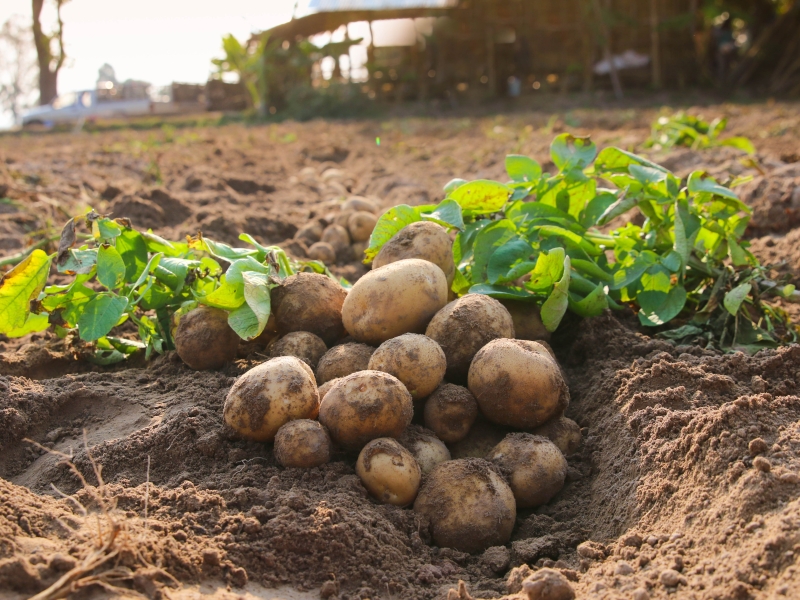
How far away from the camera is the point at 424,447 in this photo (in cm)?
224

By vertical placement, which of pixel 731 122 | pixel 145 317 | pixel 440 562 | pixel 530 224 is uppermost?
pixel 731 122

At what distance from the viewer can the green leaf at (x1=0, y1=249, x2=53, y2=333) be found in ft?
8.64

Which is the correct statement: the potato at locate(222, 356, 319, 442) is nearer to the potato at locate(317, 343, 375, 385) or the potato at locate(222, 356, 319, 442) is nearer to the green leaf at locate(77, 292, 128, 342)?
the potato at locate(317, 343, 375, 385)

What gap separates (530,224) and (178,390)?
158 centimetres

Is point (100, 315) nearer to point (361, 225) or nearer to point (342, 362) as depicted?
point (342, 362)

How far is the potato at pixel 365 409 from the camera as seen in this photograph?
2.11 meters

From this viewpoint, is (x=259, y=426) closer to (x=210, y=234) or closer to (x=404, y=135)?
(x=210, y=234)

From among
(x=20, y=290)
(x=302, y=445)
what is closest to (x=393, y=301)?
(x=302, y=445)

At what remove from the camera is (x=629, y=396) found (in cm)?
243

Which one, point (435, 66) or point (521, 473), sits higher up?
point (435, 66)

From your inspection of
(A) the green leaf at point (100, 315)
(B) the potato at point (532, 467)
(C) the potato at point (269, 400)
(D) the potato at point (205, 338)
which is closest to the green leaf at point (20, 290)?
(A) the green leaf at point (100, 315)

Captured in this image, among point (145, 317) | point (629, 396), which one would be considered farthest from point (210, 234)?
point (629, 396)

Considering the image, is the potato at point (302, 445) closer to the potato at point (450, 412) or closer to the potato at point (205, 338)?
the potato at point (450, 412)

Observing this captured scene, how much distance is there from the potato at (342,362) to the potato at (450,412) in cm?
26
